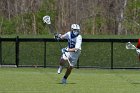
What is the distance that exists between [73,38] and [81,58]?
12.6 m

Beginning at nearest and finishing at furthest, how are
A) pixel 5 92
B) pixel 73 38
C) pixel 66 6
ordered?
pixel 5 92 < pixel 73 38 < pixel 66 6

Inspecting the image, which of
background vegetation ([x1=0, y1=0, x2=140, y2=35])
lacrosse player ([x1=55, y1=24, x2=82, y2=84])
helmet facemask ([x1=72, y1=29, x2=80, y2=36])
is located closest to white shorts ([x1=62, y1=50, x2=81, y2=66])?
lacrosse player ([x1=55, y1=24, x2=82, y2=84])

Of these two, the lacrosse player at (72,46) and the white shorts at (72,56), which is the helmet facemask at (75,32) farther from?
the white shorts at (72,56)

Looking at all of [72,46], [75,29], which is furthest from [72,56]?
[75,29]

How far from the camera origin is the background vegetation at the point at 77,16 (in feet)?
136

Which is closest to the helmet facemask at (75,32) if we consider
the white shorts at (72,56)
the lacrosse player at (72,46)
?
the lacrosse player at (72,46)

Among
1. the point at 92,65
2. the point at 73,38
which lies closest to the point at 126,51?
the point at 92,65

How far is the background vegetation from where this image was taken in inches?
1638

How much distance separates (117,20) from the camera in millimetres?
42094

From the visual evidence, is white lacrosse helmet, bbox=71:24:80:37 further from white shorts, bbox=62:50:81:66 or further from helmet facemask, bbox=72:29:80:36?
white shorts, bbox=62:50:81:66

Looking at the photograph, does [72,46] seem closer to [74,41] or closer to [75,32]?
[74,41]

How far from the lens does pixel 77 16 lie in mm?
41656

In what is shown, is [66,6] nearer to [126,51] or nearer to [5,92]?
[126,51]

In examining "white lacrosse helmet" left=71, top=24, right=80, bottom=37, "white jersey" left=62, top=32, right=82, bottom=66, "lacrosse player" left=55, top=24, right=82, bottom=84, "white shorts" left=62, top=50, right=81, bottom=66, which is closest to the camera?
"white lacrosse helmet" left=71, top=24, right=80, bottom=37
